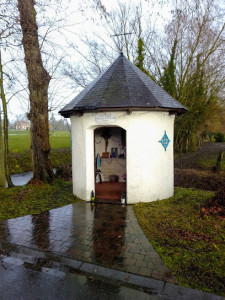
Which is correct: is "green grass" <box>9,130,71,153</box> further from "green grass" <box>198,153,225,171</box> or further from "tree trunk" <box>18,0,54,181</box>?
"green grass" <box>198,153,225,171</box>

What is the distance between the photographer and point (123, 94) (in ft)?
25.5

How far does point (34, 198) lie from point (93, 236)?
4.07m

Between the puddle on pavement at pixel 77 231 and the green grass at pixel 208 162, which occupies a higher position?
the green grass at pixel 208 162

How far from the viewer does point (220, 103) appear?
19.5 metres

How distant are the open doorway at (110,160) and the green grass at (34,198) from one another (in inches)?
56.7

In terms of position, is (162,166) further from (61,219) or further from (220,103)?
(220,103)

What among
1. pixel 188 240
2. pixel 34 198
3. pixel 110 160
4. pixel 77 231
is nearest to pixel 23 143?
pixel 110 160

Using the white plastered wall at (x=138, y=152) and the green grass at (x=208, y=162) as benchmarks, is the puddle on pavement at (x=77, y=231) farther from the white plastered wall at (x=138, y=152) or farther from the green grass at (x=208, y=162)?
the green grass at (x=208, y=162)

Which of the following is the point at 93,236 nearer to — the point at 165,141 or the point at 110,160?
the point at 165,141

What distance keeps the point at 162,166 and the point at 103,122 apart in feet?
8.50

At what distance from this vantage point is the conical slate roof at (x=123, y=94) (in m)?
7.46

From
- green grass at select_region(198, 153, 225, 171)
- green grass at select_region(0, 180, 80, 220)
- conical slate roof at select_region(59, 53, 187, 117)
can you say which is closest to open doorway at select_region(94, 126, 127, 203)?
green grass at select_region(0, 180, 80, 220)

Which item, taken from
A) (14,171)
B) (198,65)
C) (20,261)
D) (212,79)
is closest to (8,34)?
(20,261)

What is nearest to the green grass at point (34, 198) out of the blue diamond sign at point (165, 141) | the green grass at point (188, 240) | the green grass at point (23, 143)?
the green grass at point (188, 240)
